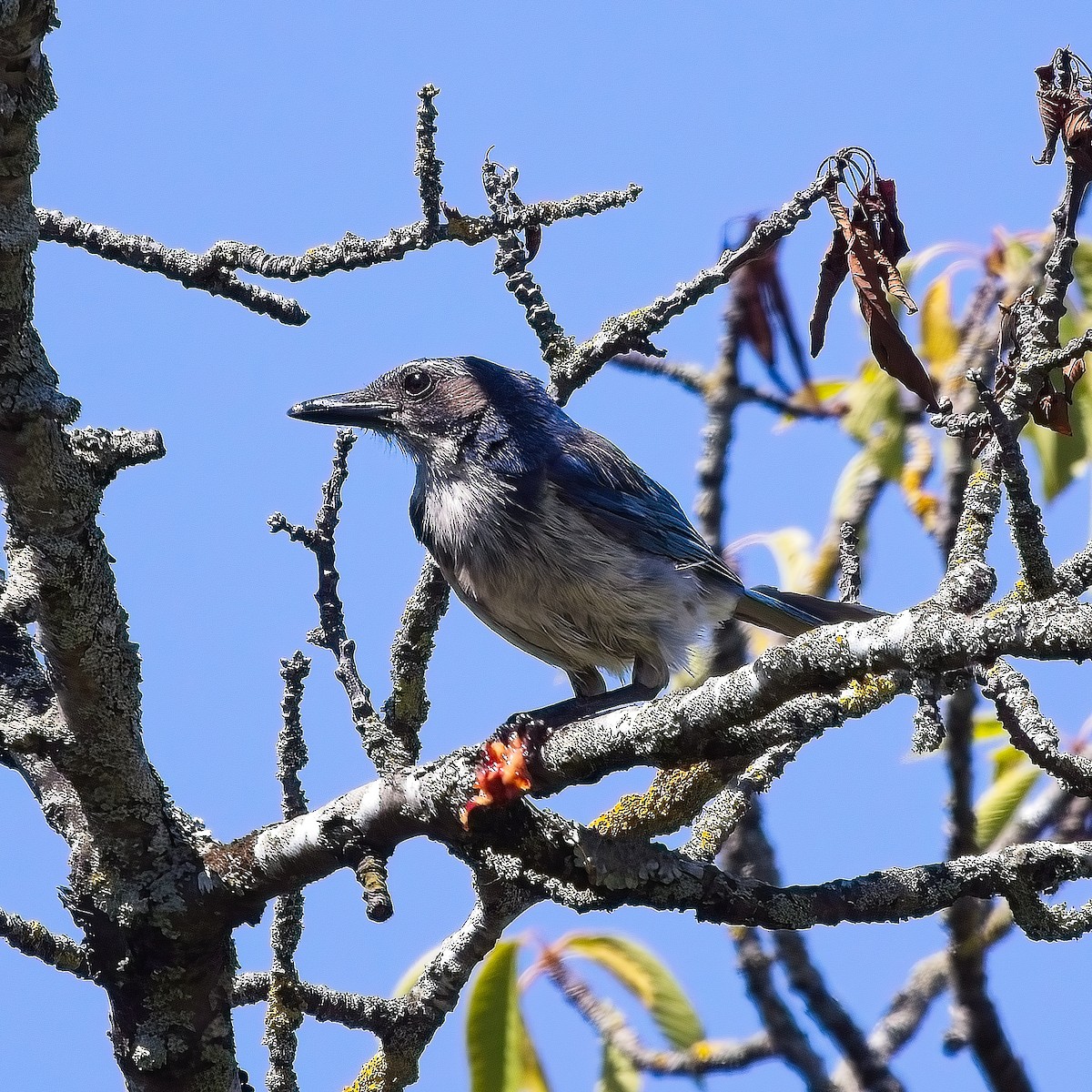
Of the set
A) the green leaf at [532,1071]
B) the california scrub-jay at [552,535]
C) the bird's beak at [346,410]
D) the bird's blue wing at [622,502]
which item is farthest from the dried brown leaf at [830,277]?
the bird's beak at [346,410]

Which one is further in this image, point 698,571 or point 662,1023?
point 698,571

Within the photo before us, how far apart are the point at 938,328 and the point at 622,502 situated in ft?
4.58

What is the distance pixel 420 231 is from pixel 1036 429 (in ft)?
7.62

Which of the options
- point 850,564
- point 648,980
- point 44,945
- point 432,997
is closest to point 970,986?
point 648,980

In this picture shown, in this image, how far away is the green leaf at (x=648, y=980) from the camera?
169 inches

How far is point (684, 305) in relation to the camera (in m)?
3.83

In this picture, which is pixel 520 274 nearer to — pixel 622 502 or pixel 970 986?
pixel 622 502

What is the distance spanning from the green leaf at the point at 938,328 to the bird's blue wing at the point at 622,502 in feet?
3.67

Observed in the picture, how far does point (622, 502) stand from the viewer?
4957mm

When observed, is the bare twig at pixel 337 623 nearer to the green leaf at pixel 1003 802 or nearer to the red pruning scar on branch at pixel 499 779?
the red pruning scar on branch at pixel 499 779

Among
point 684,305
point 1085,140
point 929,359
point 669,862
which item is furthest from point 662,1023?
point 1085,140

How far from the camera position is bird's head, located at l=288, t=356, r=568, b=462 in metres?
5.18

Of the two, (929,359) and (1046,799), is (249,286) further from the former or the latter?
(1046,799)

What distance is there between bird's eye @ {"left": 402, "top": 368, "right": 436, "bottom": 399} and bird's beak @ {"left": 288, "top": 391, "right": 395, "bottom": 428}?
0.13m
